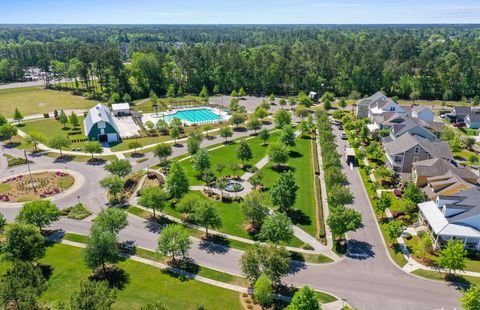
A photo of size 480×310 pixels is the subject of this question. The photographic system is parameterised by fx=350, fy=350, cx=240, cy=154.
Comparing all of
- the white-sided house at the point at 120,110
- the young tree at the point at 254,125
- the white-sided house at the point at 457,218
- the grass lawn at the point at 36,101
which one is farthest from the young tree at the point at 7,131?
the white-sided house at the point at 457,218

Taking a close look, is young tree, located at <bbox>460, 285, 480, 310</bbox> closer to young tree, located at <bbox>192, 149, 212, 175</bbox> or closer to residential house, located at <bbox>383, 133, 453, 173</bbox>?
residential house, located at <bbox>383, 133, 453, 173</bbox>

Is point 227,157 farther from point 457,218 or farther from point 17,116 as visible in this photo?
point 17,116

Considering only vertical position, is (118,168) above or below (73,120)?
below

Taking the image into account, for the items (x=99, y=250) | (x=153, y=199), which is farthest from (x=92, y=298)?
(x=153, y=199)

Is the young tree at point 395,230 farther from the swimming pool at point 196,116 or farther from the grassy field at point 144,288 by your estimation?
the swimming pool at point 196,116

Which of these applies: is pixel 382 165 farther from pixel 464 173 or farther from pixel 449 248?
pixel 449 248

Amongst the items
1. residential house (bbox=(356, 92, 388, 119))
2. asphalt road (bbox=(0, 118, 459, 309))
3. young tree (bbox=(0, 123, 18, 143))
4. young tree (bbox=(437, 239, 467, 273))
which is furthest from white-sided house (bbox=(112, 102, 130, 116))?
young tree (bbox=(437, 239, 467, 273))

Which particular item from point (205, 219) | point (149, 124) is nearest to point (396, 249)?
Result: point (205, 219)
